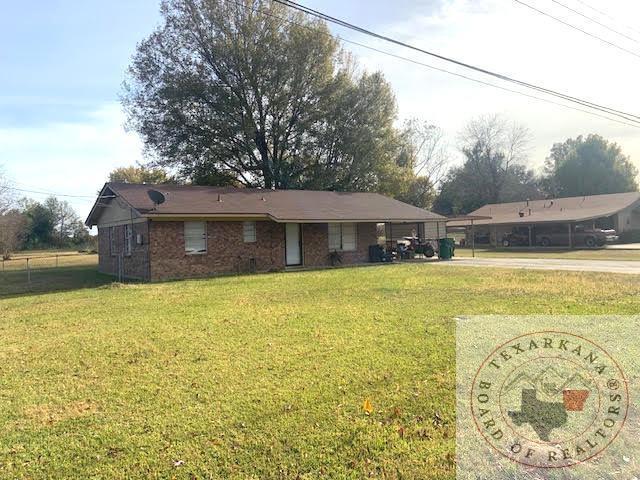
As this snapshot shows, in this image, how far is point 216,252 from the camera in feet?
63.3

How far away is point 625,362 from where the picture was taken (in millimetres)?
5414

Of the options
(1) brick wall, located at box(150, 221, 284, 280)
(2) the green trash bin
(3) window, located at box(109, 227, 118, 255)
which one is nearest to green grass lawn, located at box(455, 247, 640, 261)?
(2) the green trash bin

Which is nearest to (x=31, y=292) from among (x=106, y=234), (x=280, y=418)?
(x=106, y=234)

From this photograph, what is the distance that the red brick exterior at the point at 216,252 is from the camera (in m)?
17.9

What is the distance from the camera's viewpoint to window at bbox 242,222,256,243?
20.3 meters

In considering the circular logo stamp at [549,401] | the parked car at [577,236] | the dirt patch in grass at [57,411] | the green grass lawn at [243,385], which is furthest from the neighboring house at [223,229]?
the circular logo stamp at [549,401]

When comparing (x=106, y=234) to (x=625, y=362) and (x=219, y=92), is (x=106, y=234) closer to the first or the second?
(x=219, y=92)

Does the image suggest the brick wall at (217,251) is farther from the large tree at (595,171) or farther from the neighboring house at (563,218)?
the large tree at (595,171)

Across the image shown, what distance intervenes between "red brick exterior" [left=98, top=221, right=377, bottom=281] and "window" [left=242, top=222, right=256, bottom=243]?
A: 15 centimetres

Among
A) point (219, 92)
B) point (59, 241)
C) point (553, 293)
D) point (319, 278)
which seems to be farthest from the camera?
point (59, 241)

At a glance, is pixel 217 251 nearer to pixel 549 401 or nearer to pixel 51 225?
pixel 549 401

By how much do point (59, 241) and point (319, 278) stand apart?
57100 millimetres

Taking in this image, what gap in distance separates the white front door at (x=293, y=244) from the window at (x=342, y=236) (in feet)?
5.76

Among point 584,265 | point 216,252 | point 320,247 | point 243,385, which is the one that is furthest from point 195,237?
point 584,265
